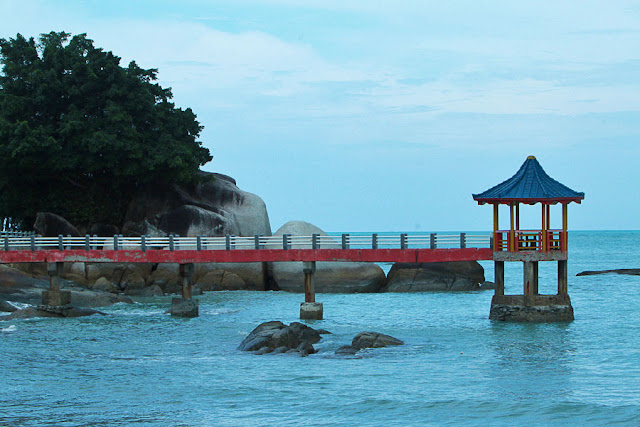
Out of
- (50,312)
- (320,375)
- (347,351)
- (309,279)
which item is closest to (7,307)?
(50,312)

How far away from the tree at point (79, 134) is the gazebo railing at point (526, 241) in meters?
25.2

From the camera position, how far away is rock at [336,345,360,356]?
2919cm

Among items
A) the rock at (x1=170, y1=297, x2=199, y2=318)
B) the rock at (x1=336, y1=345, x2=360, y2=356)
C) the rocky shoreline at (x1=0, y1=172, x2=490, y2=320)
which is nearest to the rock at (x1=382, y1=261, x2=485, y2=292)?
the rocky shoreline at (x1=0, y1=172, x2=490, y2=320)

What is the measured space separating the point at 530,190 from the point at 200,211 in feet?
88.7

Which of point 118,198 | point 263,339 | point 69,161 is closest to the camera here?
point 263,339

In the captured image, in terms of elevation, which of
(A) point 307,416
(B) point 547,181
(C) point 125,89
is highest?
(C) point 125,89

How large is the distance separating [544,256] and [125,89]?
32.1m

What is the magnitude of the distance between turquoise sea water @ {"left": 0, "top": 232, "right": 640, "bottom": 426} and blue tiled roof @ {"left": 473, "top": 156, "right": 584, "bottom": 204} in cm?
511

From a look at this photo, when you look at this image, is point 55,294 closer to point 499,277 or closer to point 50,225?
point 50,225

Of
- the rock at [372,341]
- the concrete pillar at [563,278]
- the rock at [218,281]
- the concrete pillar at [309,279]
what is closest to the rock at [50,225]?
the rock at [218,281]

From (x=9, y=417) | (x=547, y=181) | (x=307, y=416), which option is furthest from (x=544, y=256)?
(x=9, y=417)

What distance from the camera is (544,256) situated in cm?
3588

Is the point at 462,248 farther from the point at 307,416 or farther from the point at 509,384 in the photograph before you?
the point at 307,416

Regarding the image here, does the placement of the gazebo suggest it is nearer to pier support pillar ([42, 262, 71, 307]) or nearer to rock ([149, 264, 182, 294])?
pier support pillar ([42, 262, 71, 307])
